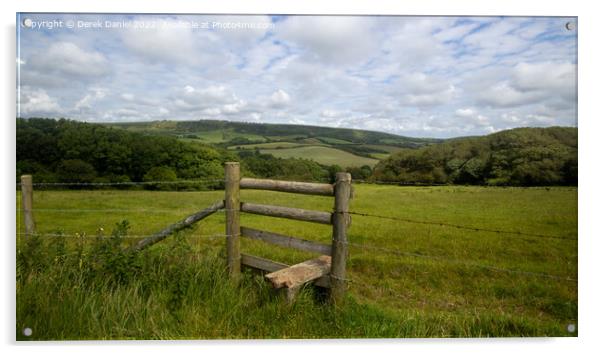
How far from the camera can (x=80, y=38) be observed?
13.8ft

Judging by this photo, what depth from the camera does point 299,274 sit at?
3824 mm

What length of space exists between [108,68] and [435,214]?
582 centimetres

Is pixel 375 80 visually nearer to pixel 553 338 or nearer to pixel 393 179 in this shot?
pixel 393 179

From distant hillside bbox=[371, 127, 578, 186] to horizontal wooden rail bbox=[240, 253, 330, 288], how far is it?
215 centimetres

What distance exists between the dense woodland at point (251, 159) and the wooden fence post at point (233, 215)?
593 millimetres

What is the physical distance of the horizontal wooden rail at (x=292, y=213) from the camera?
396 centimetres

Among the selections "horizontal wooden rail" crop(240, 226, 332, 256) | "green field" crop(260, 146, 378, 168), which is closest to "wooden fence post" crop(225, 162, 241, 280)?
"horizontal wooden rail" crop(240, 226, 332, 256)

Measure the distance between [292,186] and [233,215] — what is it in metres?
0.96

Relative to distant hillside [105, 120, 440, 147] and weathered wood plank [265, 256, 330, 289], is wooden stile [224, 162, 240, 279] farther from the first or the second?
distant hillside [105, 120, 440, 147]

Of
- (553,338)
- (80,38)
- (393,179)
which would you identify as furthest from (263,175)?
(553,338)

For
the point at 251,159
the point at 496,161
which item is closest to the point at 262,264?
the point at 251,159

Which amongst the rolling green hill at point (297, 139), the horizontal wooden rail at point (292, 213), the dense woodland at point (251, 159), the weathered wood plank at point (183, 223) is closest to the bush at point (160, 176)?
the dense woodland at point (251, 159)

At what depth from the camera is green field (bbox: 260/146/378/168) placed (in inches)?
212

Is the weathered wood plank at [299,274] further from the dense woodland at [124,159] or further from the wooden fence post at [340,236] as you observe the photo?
the dense woodland at [124,159]
